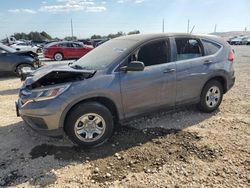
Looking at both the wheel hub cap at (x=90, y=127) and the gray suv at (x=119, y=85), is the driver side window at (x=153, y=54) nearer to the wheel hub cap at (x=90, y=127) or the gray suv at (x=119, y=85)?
the gray suv at (x=119, y=85)

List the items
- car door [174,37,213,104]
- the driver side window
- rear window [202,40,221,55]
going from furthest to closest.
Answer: rear window [202,40,221,55] < car door [174,37,213,104] < the driver side window

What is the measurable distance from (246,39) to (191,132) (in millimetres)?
44469

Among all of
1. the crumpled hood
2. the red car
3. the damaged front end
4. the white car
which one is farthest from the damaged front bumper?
the red car

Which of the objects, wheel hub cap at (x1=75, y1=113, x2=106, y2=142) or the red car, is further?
the red car

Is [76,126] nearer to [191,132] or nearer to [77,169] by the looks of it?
[77,169]

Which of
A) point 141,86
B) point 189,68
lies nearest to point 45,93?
point 141,86

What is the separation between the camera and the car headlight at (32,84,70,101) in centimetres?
388

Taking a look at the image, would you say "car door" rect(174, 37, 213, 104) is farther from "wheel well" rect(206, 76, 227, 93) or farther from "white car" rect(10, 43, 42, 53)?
"white car" rect(10, 43, 42, 53)

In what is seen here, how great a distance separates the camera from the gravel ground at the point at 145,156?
335 cm

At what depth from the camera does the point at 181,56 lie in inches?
196

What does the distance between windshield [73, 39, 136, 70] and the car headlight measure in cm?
72

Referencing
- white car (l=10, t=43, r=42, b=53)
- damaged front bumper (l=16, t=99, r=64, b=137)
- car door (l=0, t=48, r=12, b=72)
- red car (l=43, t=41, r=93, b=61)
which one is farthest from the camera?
red car (l=43, t=41, r=93, b=61)

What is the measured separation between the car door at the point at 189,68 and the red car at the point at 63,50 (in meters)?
15.0

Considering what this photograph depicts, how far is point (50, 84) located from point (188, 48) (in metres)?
2.65
